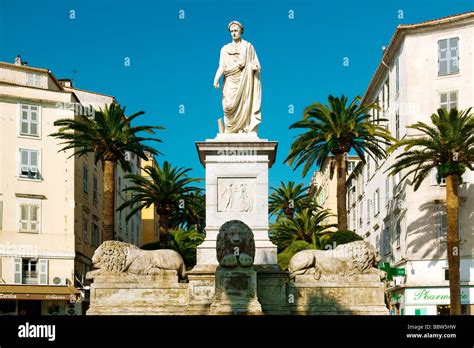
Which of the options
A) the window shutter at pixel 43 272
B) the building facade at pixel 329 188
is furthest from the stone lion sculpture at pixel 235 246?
the building facade at pixel 329 188

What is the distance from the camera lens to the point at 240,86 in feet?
69.3

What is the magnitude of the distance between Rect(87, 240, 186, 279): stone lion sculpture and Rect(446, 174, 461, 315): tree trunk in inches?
1007

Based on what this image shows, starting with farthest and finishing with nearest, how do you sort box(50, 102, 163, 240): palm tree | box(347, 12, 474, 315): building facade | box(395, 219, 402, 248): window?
box(395, 219, 402, 248): window, box(347, 12, 474, 315): building facade, box(50, 102, 163, 240): palm tree

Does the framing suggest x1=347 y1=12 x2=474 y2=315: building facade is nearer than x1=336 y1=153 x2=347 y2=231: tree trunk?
No

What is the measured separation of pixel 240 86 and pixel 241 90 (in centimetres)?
11

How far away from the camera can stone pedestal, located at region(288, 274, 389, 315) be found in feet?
61.8

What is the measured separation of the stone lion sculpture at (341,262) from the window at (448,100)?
117 feet

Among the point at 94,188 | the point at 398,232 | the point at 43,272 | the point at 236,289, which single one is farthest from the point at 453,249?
the point at 94,188

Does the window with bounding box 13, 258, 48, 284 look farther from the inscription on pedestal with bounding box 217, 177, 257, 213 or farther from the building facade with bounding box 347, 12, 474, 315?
the inscription on pedestal with bounding box 217, 177, 257, 213

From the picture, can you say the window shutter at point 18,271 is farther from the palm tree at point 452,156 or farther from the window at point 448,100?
the window at point 448,100

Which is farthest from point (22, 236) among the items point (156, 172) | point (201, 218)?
point (201, 218)

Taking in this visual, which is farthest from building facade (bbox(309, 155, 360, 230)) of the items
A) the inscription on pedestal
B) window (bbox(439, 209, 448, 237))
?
the inscription on pedestal

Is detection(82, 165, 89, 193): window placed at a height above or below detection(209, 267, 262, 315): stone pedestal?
above
